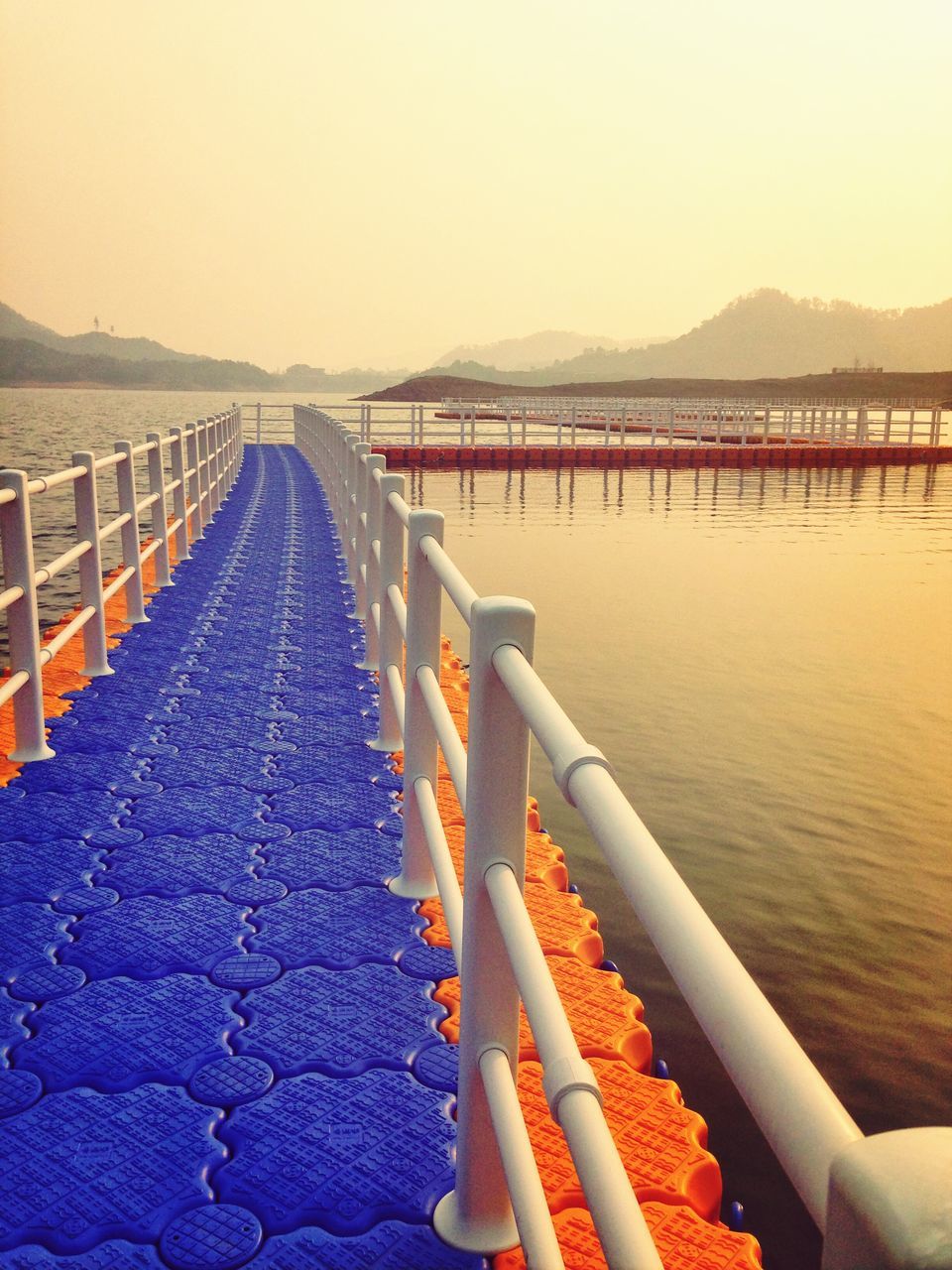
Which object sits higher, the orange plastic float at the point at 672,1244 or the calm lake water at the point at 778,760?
the orange plastic float at the point at 672,1244

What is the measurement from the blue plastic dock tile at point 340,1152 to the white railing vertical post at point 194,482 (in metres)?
9.78

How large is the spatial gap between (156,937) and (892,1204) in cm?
323

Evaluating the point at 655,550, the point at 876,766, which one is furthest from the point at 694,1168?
the point at 655,550

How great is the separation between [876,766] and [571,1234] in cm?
655

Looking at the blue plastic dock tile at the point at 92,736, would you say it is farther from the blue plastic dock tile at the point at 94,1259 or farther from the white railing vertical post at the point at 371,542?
the blue plastic dock tile at the point at 94,1259

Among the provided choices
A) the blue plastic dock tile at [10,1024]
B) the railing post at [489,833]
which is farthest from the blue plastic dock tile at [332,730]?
the railing post at [489,833]

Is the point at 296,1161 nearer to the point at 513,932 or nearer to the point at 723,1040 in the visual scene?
the point at 513,932

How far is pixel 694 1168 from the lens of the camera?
252 centimetres

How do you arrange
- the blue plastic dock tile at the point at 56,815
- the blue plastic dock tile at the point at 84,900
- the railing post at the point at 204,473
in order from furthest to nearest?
the railing post at the point at 204,473
the blue plastic dock tile at the point at 56,815
the blue plastic dock tile at the point at 84,900

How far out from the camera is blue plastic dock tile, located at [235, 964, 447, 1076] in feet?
9.55

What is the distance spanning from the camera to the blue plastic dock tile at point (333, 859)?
3.96 meters

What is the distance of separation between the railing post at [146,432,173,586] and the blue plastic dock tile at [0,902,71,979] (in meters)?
5.66

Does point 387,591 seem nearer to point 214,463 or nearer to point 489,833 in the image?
point 489,833

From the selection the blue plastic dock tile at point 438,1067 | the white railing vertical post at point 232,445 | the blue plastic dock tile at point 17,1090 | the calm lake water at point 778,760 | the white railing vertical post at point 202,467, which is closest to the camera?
the blue plastic dock tile at point 17,1090
